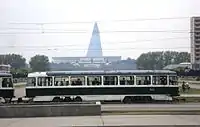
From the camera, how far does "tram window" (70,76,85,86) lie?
38875mm

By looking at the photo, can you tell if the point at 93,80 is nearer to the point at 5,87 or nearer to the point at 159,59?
the point at 5,87

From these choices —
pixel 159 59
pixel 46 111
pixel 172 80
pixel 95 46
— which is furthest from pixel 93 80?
pixel 159 59

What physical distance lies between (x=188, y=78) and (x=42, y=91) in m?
75.6

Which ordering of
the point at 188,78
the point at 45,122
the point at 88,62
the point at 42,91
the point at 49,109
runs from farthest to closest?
the point at 88,62 → the point at 188,78 → the point at 42,91 → the point at 49,109 → the point at 45,122

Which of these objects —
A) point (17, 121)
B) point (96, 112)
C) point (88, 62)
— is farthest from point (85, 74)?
point (88, 62)

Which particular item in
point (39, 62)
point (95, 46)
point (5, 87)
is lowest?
point (5, 87)

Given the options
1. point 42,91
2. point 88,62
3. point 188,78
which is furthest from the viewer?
point 88,62

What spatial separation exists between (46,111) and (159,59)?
5847 inches

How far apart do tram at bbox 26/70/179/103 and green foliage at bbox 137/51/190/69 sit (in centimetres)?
10205

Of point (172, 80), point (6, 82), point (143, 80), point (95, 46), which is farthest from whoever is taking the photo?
point (95, 46)

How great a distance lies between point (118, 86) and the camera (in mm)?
38875

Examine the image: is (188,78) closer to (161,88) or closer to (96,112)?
(161,88)

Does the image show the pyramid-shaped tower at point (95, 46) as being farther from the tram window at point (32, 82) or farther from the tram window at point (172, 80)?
the tram window at point (32, 82)

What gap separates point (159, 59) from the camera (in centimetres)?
16775
